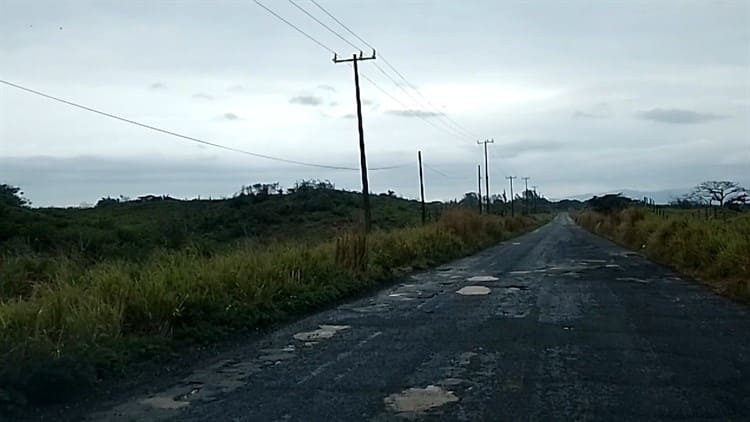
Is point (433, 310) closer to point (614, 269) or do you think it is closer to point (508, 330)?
point (508, 330)

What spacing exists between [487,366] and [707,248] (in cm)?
1715

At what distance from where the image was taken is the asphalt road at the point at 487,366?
25.2ft

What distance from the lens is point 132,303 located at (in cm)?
1199

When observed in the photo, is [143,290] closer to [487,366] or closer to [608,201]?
[487,366]

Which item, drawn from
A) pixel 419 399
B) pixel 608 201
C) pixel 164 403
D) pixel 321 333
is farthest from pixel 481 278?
pixel 608 201

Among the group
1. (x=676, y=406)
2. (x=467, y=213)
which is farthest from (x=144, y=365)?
(x=467, y=213)

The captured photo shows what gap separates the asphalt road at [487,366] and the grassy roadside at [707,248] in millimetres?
2754

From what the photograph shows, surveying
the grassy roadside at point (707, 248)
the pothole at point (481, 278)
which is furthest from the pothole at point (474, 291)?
the grassy roadside at point (707, 248)

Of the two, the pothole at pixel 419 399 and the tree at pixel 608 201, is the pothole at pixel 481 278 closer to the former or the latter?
the pothole at pixel 419 399

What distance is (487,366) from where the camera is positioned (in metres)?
9.76

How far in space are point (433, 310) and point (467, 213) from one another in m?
34.2

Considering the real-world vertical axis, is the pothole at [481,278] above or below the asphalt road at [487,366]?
above

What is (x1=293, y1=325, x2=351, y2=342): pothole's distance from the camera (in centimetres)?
1234

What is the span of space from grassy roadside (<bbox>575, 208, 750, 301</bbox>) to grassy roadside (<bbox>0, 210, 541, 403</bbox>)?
360 inches
